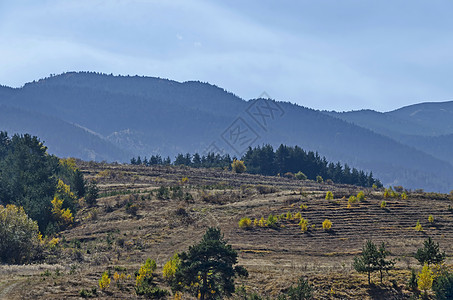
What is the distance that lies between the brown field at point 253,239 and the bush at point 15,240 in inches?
71.4

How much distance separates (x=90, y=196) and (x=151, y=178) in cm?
2321

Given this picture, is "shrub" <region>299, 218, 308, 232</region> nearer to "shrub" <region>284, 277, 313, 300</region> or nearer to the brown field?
the brown field

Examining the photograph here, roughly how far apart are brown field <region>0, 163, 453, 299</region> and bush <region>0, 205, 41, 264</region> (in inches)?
71.4

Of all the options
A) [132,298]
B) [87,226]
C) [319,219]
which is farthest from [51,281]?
[319,219]

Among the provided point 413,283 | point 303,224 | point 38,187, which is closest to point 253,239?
point 303,224

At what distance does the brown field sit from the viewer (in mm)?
31266

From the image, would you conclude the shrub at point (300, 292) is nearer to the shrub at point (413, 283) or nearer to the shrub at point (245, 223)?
the shrub at point (413, 283)

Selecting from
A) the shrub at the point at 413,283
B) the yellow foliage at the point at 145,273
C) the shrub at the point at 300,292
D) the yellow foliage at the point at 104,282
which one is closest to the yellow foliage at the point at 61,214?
the yellow foliage at the point at 145,273

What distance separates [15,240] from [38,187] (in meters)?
22.7

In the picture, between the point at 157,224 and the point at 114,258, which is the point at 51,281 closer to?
the point at 114,258

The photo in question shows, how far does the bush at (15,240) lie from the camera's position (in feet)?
A: 121

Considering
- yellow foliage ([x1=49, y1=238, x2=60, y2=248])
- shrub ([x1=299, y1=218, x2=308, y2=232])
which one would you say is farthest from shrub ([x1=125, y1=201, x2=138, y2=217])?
shrub ([x1=299, y1=218, x2=308, y2=232])

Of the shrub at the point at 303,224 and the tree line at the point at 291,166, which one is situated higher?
the tree line at the point at 291,166

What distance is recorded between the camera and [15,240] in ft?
120
